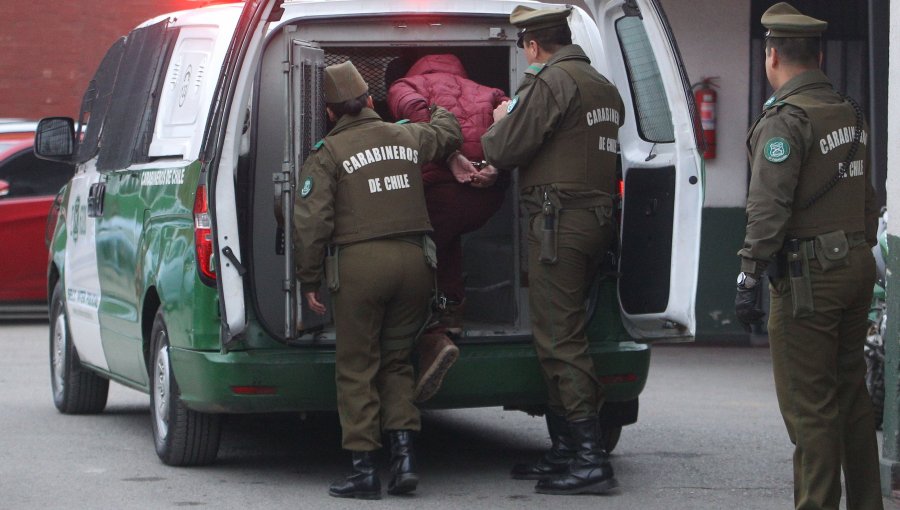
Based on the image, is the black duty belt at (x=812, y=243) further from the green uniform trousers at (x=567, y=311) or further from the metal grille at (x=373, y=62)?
the metal grille at (x=373, y=62)

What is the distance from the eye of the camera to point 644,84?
22.7 feet

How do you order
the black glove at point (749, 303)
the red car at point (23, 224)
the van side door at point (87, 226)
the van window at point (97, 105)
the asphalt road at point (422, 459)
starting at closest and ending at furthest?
the black glove at point (749, 303)
the asphalt road at point (422, 459)
the van side door at point (87, 226)
the van window at point (97, 105)
the red car at point (23, 224)

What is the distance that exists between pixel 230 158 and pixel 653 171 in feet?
6.04

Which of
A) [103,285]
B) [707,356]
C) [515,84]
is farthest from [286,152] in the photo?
[707,356]

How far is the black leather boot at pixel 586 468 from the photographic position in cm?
648

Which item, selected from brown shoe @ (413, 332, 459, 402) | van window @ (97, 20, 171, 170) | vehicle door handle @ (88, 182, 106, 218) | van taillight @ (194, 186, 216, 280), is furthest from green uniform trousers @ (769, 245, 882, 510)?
vehicle door handle @ (88, 182, 106, 218)

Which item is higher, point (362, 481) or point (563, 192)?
point (563, 192)

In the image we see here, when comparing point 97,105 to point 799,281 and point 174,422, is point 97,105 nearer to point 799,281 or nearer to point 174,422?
point 174,422

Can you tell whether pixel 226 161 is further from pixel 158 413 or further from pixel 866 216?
pixel 866 216

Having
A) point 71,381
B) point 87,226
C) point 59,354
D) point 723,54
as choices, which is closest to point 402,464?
point 87,226

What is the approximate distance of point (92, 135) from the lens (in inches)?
336

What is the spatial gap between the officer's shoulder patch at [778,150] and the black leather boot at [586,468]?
5.30ft

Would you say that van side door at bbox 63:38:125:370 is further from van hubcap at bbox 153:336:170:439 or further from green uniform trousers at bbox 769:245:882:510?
green uniform trousers at bbox 769:245:882:510

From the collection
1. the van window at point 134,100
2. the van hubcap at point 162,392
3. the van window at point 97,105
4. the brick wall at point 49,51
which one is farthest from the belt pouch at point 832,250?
the brick wall at point 49,51
